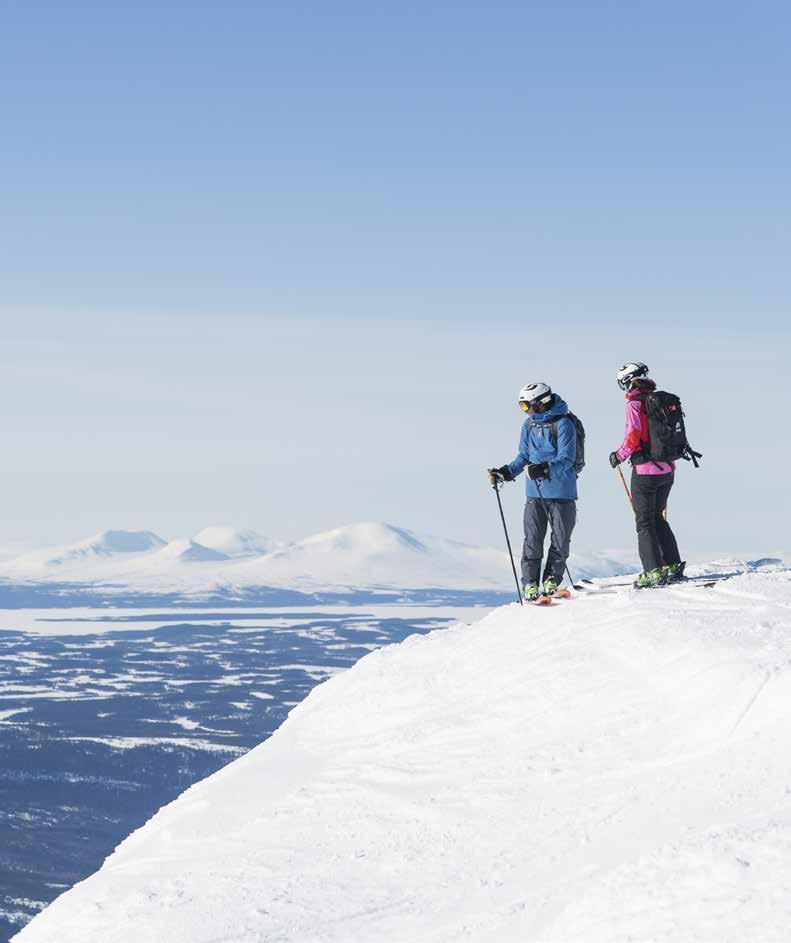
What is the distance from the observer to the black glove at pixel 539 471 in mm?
14672

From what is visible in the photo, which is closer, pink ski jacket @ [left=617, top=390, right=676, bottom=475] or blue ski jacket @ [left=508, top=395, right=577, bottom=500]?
pink ski jacket @ [left=617, top=390, right=676, bottom=475]

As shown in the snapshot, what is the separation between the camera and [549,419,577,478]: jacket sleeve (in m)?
14.6

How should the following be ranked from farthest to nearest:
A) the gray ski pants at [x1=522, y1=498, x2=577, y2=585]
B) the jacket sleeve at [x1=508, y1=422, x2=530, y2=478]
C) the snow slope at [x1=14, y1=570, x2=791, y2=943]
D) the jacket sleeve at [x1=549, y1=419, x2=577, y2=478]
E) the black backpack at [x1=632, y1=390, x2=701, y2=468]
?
the jacket sleeve at [x1=508, y1=422, x2=530, y2=478]
the gray ski pants at [x1=522, y1=498, x2=577, y2=585]
the jacket sleeve at [x1=549, y1=419, x2=577, y2=478]
the black backpack at [x1=632, y1=390, x2=701, y2=468]
the snow slope at [x1=14, y1=570, x2=791, y2=943]

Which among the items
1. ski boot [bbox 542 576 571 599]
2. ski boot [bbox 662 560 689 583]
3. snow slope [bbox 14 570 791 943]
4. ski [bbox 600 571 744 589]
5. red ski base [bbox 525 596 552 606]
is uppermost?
ski boot [bbox 662 560 689 583]

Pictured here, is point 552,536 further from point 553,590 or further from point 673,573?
point 673,573

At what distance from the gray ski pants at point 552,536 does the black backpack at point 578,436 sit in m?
0.49

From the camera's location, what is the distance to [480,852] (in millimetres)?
7750

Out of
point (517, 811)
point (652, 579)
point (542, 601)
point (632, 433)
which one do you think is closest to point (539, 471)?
point (632, 433)

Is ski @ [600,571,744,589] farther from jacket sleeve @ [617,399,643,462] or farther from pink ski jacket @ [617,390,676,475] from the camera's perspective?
jacket sleeve @ [617,399,643,462]

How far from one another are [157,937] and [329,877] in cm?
121

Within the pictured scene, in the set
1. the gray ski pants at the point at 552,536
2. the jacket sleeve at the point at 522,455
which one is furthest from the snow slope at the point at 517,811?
the jacket sleeve at the point at 522,455

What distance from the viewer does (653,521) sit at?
14047 mm

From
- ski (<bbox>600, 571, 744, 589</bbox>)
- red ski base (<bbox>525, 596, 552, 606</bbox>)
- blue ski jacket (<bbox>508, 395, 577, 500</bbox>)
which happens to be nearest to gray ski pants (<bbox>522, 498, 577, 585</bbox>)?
blue ski jacket (<bbox>508, 395, 577, 500</bbox>)

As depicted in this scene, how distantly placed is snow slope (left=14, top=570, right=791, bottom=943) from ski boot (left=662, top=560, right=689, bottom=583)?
194 cm
